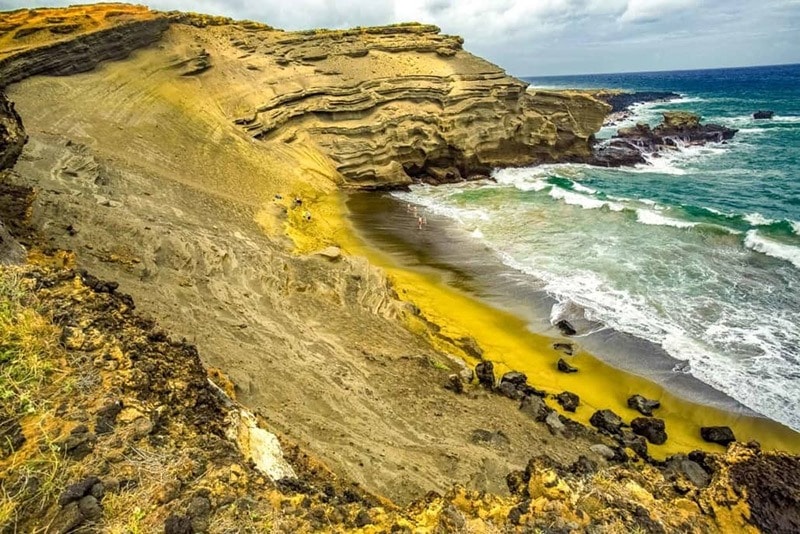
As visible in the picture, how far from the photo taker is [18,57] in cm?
2273

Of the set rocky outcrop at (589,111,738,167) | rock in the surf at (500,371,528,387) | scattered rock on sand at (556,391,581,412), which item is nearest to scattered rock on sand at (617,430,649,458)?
scattered rock on sand at (556,391,581,412)

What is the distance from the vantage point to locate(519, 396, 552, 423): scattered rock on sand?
10.7m

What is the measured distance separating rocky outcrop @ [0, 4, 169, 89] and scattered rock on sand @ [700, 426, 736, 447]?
28306mm

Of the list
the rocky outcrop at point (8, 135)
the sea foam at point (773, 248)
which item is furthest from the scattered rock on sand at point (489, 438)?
the sea foam at point (773, 248)

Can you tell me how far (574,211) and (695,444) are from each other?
17.5 meters

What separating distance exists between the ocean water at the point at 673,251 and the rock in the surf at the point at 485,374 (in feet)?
15.8

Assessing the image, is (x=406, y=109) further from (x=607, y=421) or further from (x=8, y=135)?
(x=607, y=421)

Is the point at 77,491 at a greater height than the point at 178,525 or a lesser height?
greater

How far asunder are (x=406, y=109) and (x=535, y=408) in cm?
2507

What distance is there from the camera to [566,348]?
14.5m

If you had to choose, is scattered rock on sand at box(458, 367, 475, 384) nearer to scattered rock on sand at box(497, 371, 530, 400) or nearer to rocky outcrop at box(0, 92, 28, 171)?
scattered rock on sand at box(497, 371, 530, 400)

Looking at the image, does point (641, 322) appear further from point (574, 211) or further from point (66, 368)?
point (66, 368)

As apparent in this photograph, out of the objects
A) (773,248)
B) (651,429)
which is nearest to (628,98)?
(773,248)

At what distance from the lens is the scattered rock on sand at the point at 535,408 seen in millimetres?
10676
